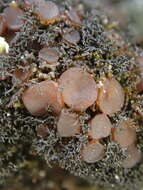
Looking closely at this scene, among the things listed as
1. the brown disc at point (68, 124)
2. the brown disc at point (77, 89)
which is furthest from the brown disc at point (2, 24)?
the brown disc at point (68, 124)

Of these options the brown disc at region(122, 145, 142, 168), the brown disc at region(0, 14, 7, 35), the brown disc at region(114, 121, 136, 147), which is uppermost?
the brown disc at region(0, 14, 7, 35)

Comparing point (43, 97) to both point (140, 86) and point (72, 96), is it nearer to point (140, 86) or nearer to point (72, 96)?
point (72, 96)

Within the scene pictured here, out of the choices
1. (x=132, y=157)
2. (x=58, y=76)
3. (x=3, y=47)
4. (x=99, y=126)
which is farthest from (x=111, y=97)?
(x=3, y=47)

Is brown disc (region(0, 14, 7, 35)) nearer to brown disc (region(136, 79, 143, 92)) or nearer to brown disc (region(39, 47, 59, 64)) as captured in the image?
brown disc (region(39, 47, 59, 64))

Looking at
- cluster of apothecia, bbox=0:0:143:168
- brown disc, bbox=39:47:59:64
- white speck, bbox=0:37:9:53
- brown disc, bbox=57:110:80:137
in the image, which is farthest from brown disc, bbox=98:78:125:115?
white speck, bbox=0:37:9:53

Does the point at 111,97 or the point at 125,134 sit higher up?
the point at 111,97

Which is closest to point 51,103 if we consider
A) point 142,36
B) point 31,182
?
point 31,182

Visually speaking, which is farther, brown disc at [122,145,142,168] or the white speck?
brown disc at [122,145,142,168]

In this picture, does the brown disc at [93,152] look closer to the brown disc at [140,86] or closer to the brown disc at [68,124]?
the brown disc at [68,124]
